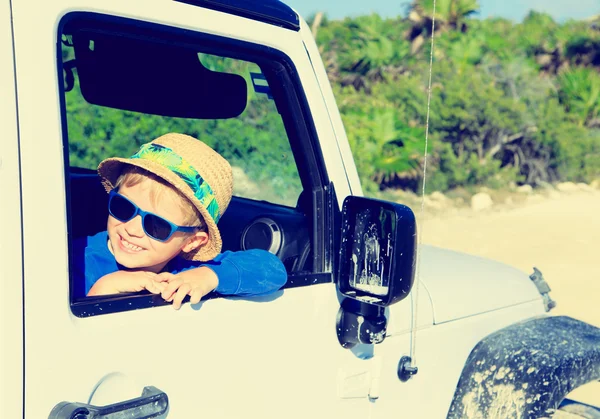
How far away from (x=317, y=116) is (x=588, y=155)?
52.8 ft

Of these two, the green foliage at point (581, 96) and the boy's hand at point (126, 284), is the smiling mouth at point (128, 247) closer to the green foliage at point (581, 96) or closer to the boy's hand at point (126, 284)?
the boy's hand at point (126, 284)

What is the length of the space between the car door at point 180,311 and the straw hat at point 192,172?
0.18m

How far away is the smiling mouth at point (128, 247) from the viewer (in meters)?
1.75

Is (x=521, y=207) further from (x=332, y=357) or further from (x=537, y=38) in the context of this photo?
(x=332, y=357)

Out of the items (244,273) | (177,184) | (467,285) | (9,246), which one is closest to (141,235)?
(177,184)

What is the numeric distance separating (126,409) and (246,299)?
0.41 meters

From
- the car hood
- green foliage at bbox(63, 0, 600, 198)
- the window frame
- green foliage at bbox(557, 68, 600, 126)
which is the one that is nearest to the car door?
the window frame

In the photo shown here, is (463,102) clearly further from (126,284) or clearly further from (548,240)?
(126,284)

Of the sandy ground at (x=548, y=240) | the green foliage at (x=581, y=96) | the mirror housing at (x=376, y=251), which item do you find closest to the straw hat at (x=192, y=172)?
the mirror housing at (x=376, y=251)

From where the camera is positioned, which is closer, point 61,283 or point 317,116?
point 61,283

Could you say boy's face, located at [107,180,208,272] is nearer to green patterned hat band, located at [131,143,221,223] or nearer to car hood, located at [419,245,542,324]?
green patterned hat band, located at [131,143,221,223]

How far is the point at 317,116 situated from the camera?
1.97 metres

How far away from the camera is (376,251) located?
1796 millimetres

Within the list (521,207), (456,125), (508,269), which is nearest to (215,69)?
(508,269)
